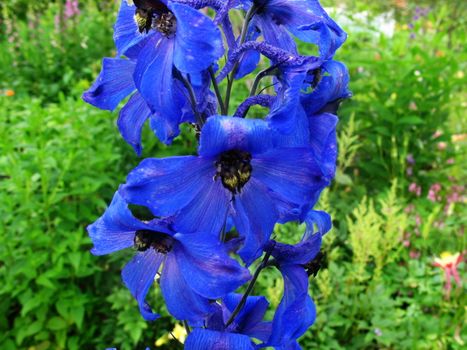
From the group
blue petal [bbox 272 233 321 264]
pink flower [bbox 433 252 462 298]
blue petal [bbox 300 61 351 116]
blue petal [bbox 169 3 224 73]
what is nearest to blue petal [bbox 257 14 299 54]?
blue petal [bbox 300 61 351 116]

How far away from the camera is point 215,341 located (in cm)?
85

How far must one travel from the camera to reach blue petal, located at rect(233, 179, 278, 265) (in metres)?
0.82

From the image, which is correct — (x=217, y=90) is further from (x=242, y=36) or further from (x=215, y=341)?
(x=215, y=341)

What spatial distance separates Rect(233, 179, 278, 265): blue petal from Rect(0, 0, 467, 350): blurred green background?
1321 mm

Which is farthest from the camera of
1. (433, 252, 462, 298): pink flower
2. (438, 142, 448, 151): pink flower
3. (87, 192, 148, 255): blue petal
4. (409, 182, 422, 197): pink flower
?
(438, 142, 448, 151): pink flower

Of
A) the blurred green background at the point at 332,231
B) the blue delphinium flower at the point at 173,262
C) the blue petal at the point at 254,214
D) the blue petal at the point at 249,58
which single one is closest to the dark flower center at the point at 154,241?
the blue delphinium flower at the point at 173,262

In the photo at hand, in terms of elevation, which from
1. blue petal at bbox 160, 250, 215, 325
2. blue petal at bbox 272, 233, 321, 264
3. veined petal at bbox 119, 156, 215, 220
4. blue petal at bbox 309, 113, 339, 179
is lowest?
blue petal at bbox 160, 250, 215, 325

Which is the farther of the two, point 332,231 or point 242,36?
point 332,231

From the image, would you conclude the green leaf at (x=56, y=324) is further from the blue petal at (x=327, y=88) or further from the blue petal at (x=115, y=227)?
the blue petal at (x=327, y=88)

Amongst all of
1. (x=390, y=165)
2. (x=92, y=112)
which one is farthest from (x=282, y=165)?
(x=390, y=165)

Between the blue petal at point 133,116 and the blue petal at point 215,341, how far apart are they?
37 cm

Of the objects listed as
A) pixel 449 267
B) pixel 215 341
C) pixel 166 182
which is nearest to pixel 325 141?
pixel 166 182

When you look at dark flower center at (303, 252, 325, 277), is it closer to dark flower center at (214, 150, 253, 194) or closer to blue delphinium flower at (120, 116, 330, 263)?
blue delphinium flower at (120, 116, 330, 263)

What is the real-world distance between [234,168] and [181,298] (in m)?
0.23
